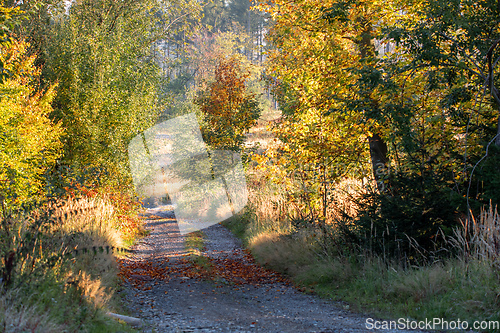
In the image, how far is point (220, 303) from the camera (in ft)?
21.7

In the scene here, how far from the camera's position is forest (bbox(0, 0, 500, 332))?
17.9 feet

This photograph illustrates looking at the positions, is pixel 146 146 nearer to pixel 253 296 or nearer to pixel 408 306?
pixel 253 296

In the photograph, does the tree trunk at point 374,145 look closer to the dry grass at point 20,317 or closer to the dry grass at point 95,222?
the dry grass at point 95,222

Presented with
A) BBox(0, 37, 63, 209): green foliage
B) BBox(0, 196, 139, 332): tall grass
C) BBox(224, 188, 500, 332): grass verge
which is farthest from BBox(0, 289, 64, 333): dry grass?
BBox(224, 188, 500, 332): grass verge

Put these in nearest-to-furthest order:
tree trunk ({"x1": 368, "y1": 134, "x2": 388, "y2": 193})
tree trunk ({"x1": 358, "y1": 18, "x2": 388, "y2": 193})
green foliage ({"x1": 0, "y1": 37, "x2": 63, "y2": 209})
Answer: green foliage ({"x1": 0, "y1": 37, "x2": 63, "y2": 209})
tree trunk ({"x1": 358, "y1": 18, "x2": 388, "y2": 193})
tree trunk ({"x1": 368, "y1": 134, "x2": 388, "y2": 193})

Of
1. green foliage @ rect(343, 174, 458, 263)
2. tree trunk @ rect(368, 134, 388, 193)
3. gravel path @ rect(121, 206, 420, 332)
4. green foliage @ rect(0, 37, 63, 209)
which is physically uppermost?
green foliage @ rect(0, 37, 63, 209)

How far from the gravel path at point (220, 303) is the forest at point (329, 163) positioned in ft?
1.69

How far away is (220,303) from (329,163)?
4.79 meters

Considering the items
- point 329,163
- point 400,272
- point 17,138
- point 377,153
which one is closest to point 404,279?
point 400,272

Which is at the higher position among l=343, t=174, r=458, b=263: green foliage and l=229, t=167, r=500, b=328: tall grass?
l=343, t=174, r=458, b=263: green foliage

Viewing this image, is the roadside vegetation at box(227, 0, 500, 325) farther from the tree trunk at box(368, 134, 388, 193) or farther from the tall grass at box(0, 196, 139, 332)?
the tall grass at box(0, 196, 139, 332)

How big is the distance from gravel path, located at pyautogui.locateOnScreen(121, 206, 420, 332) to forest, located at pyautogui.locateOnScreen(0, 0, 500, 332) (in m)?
0.52

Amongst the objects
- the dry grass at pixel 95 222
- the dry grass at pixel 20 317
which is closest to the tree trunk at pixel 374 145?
the dry grass at pixel 95 222

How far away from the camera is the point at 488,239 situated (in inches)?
212
